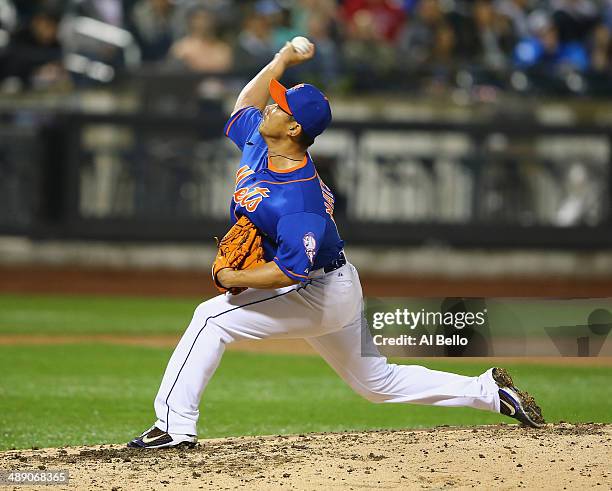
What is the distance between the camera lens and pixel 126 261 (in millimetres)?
14266

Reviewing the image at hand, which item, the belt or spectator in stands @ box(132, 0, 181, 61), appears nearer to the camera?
the belt

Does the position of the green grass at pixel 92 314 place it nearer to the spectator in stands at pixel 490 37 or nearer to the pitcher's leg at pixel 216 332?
the pitcher's leg at pixel 216 332

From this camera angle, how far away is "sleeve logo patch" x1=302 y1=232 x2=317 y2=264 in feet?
17.0

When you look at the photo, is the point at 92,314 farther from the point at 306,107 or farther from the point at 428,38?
the point at 306,107

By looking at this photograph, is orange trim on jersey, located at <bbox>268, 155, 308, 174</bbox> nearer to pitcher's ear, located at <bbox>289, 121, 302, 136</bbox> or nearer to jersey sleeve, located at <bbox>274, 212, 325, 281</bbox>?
pitcher's ear, located at <bbox>289, 121, 302, 136</bbox>

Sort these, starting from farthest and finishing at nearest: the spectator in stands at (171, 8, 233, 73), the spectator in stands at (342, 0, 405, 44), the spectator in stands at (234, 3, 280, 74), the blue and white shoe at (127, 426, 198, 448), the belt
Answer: the spectator in stands at (342, 0, 405, 44) < the spectator in stands at (171, 8, 233, 73) < the spectator in stands at (234, 3, 280, 74) < the belt < the blue and white shoe at (127, 426, 198, 448)

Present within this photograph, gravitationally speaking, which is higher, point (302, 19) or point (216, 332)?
point (302, 19)

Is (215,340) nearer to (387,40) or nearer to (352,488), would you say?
(352,488)

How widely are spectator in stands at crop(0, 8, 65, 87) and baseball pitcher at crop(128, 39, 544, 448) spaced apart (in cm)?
939

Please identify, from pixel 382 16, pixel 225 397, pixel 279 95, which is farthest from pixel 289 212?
pixel 382 16

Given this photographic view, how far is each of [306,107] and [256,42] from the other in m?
9.61

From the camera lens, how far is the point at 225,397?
313 inches

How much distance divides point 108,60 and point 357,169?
11.5 ft

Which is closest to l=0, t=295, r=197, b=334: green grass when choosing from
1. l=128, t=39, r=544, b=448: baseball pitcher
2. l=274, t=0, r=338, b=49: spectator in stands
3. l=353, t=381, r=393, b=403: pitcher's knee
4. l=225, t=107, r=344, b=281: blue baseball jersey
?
l=274, t=0, r=338, b=49: spectator in stands
